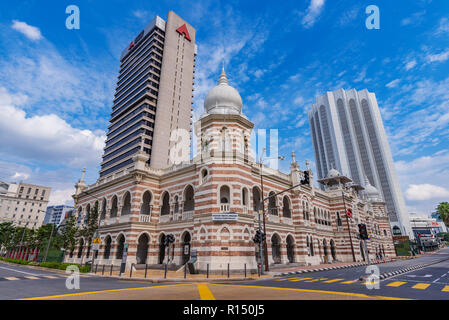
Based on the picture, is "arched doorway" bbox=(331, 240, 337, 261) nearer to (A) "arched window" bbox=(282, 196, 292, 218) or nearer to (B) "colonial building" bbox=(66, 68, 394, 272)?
(B) "colonial building" bbox=(66, 68, 394, 272)

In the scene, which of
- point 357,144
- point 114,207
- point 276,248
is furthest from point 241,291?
point 357,144

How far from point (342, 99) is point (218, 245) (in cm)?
13075

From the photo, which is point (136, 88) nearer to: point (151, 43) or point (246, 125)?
point (151, 43)

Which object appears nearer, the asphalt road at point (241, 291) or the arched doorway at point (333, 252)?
the asphalt road at point (241, 291)

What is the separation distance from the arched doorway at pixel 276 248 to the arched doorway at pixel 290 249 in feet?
8.26

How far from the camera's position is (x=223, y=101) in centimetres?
3077

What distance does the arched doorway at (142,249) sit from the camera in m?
28.2

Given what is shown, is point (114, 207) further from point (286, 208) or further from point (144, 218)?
point (286, 208)

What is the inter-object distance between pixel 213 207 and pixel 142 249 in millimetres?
11543

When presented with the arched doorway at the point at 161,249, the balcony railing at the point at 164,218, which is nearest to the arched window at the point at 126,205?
the balcony railing at the point at 164,218

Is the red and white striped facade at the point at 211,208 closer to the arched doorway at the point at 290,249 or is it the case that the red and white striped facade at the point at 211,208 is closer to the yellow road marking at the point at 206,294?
the arched doorway at the point at 290,249

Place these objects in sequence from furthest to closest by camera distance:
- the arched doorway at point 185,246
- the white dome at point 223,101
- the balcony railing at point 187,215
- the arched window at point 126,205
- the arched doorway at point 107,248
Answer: the arched window at point 126,205 < the arched doorway at point 107,248 < the white dome at point 223,101 < the balcony railing at point 187,215 < the arched doorway at point 185,246
